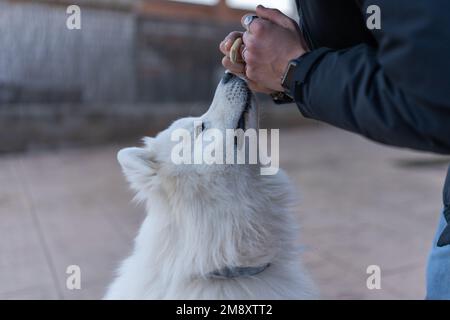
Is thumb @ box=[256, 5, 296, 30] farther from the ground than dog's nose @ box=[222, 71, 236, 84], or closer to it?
Answer: farther from the ground

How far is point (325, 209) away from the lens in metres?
5.10

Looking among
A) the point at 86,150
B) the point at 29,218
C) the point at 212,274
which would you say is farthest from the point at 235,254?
the point at 86,150

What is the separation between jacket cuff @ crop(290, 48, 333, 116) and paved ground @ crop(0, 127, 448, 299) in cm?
211

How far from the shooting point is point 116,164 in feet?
24.8

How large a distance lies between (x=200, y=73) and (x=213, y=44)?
861mm

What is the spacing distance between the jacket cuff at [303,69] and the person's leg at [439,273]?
0.84m

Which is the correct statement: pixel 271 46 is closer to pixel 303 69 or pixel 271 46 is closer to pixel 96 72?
pixel 303 69

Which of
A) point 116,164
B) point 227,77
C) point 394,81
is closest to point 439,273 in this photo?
point 394,81

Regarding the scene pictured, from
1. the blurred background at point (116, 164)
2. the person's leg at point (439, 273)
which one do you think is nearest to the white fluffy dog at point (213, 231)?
the blurred background at point (116, 164)

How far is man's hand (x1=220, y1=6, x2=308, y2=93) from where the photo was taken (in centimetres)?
136

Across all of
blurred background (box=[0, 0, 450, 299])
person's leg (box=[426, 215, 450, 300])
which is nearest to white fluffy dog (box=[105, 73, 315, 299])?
blurred background (box=[0, 0, 450, 299])

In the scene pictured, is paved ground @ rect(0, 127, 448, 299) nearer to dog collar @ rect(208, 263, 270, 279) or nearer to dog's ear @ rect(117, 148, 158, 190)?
dog collar @ rect(208, 263, 270, 279)
